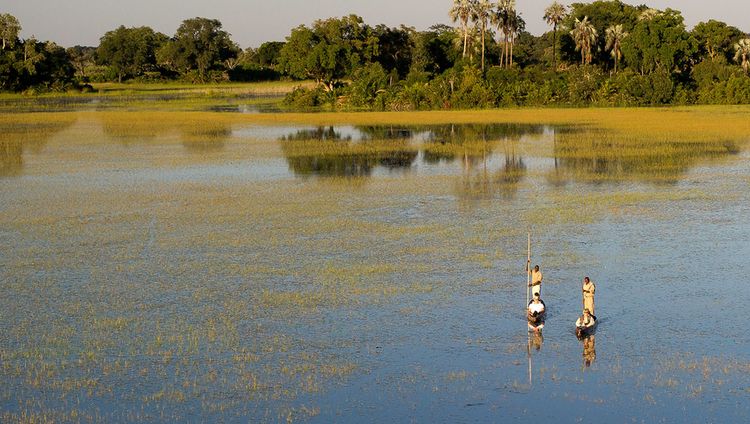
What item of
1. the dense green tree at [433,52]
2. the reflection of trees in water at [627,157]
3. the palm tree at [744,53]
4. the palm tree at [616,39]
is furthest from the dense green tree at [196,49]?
the reflection of trees in water at [627,157]

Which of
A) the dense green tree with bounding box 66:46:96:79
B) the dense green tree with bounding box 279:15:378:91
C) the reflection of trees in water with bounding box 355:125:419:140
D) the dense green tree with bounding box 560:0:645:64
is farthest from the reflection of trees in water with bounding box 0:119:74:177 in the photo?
the dense green tree with bounding box 66:46:96:79

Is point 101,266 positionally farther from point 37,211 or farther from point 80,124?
point 80,124

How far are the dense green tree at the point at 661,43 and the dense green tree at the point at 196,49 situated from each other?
192 feet

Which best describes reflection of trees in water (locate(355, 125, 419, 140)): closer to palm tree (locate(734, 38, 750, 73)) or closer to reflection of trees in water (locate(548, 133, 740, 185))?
reflection of trees in water (locate(548, 133, 740, 185))

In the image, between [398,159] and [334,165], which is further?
[398,159]

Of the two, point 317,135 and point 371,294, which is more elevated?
point 317,135

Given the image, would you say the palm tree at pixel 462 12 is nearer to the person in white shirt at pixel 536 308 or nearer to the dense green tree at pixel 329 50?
the dense green tree at pixel 329 50

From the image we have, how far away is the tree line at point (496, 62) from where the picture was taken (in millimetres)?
85500

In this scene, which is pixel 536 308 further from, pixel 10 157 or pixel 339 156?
pixel 10 157

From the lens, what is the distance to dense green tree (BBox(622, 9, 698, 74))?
9031 cm

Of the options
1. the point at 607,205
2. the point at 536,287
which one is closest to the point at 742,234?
the point at 607,205

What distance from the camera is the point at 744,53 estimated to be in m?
92.1

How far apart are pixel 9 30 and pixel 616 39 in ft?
198

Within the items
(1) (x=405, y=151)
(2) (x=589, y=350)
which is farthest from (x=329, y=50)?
(2) (x=589, y=350)
